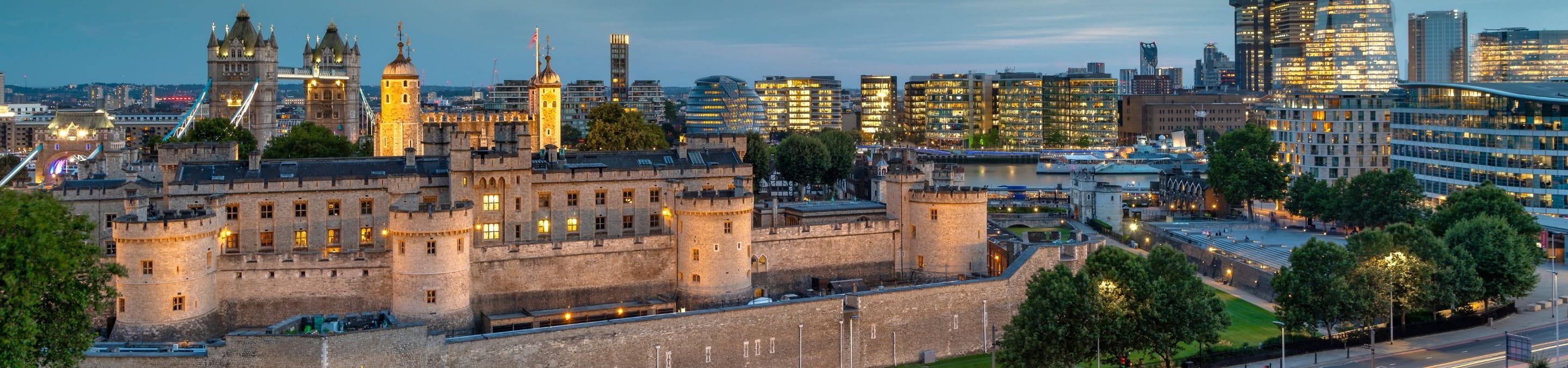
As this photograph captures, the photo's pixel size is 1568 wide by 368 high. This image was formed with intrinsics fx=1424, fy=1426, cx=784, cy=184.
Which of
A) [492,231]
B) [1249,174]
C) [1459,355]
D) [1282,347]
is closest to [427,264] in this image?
[492,231]

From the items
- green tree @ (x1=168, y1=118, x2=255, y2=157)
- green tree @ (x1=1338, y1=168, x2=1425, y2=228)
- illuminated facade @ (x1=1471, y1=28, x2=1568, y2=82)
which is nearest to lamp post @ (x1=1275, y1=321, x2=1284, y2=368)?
green tree @ (x1=1338, y1=168, x2=1425, y2=228)

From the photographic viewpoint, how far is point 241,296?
169 ft

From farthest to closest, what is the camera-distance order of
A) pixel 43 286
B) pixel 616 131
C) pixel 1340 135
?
pixel 1340 135
pixel 616 131
pixel 43 286

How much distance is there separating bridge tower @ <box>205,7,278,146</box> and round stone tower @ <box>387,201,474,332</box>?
8248cm

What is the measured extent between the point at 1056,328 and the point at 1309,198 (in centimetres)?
4911

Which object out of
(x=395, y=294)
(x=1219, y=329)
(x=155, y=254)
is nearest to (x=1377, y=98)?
(x=1219, y=329)

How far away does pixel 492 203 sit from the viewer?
5869 cm

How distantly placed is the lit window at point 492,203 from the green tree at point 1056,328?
21550 mm

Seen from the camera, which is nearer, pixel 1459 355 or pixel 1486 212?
pixel 1459 355

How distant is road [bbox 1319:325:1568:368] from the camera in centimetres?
5266

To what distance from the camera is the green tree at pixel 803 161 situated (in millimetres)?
113875

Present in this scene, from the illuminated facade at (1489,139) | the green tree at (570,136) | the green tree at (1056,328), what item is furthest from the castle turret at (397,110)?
the green tree at (570,136)

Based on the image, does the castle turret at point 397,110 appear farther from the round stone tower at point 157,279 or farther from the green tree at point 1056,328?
the green tree at point 1056,328

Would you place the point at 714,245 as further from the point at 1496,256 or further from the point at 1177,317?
the point at 1496,256
